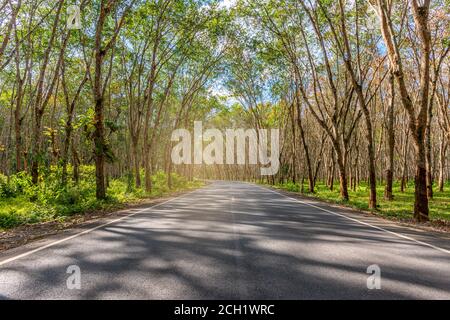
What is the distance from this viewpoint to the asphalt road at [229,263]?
3877mm

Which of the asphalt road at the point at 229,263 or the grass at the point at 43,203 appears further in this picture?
the grass at the point at 43,203

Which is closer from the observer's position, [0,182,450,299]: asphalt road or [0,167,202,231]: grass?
[0,182,450,299]: asphalt road

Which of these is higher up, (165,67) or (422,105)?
(165,67)

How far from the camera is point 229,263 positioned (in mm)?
5066

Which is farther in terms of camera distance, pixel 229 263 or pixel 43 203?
pixel 43 203

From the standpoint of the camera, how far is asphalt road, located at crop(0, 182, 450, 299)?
3877 millimetres

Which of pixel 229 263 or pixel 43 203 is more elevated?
pixel 43 203

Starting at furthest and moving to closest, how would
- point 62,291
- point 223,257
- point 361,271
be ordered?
point 223,257
point 361,271
point 62,291

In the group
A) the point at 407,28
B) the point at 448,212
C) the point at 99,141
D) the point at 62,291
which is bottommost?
the point at 448,212
